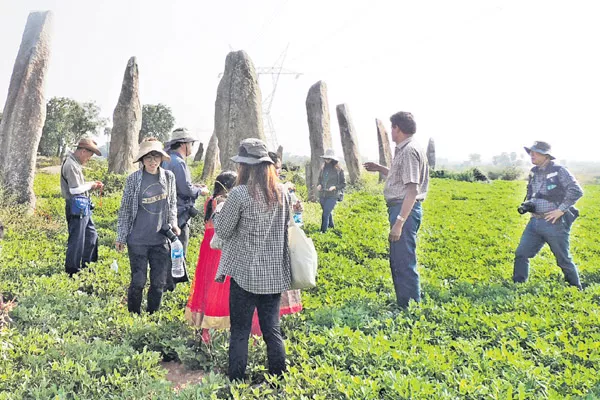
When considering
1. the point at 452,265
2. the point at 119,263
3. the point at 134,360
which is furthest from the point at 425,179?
the point at 119,263

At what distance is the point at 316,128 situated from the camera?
1636 centimetres

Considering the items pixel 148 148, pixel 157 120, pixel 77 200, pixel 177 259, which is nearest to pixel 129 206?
pixel 148 148

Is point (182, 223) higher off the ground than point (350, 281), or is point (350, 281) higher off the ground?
point (182, 223)

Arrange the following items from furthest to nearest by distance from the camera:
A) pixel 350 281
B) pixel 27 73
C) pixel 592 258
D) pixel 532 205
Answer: pixel 27 73 → pixel 592 258 → pixel 350 281 → pixel 532 205

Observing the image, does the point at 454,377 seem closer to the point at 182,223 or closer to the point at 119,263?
the point at 182,223

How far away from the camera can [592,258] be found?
8391 millimetres

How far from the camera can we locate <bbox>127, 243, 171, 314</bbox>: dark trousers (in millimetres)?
5000

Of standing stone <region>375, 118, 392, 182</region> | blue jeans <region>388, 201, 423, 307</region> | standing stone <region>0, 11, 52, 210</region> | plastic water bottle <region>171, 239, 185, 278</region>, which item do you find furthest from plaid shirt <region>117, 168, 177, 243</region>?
standing stone <region>375, 118, 392, 182</region>

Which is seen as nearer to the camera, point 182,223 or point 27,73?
point 182,223

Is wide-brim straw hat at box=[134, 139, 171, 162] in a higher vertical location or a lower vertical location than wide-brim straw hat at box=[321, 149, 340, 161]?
lower

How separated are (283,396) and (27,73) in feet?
33.6

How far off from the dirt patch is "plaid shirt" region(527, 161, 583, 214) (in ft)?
15.5

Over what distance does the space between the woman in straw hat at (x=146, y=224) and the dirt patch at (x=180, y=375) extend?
0.99 metres

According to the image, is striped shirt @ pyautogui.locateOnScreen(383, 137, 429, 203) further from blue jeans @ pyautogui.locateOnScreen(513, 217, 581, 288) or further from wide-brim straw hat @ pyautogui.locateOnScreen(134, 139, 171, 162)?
wide-brim straw hat @ pyautogui.locateOnScreen(134, 139, 171, 162)
